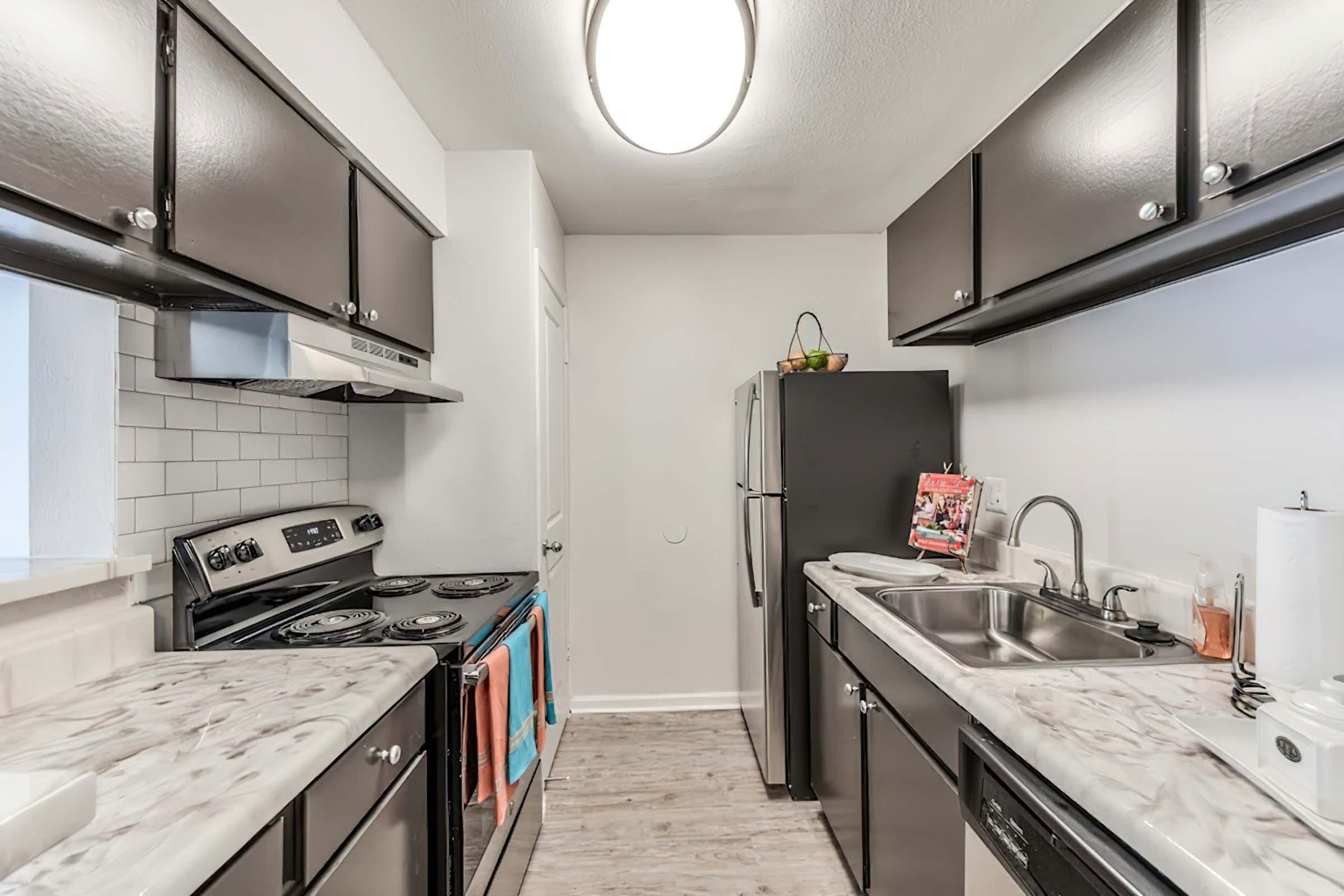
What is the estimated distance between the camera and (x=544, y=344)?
2.55 meters

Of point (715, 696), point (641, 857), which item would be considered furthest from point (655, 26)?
point (715, 696)

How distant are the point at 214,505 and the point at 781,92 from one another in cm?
196

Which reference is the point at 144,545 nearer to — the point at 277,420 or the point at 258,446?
the point at 258,446

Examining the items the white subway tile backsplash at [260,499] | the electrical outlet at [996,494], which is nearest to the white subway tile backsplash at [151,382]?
the white subway tile backsplash at [260,499]

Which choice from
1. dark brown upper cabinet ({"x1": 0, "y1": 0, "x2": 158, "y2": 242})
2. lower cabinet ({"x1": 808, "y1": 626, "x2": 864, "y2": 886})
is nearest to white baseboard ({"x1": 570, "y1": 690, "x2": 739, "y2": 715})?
lower cabinet ({"x1": 808, "y1": 626, "x2": 864, "y2": 886})

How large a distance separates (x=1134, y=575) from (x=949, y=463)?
889 mm

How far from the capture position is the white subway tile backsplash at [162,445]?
4.69 ft

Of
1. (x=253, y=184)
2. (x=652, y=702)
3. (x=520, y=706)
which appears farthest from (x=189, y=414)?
(x=652, y=702)

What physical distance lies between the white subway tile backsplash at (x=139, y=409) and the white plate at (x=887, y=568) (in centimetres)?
200

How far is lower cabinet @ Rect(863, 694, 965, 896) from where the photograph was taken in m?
1.30

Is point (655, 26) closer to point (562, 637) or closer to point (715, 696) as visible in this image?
point (562, 637)

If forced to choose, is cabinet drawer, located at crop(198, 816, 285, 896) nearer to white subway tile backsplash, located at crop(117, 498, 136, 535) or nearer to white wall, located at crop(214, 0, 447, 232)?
white subway tile backsplash, located at crop(117, 498, 136, 535)

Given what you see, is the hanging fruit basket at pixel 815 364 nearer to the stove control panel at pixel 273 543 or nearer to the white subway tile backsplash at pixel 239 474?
the stove control panel at pixel 273 543

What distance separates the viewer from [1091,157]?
1.30 meters
